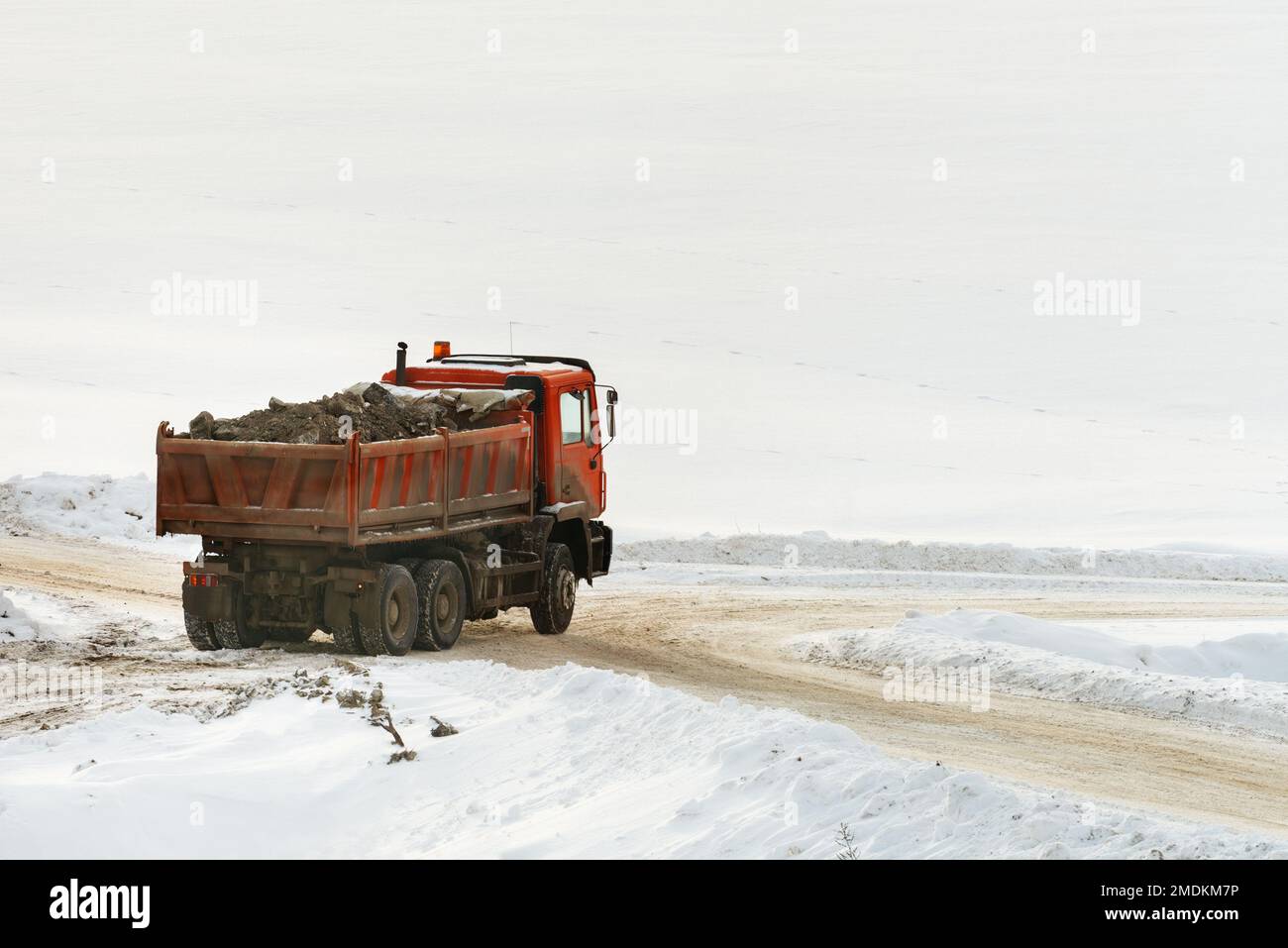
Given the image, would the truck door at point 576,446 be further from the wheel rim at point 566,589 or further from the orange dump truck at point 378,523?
the wheel rim at point 566,589

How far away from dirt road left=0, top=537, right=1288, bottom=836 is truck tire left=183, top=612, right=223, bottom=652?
1.15 ft

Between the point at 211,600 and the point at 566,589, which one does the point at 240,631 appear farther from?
the point at 566,589

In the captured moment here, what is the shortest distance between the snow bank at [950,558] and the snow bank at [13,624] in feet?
38.8

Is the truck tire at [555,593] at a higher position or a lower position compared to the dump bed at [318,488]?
lower

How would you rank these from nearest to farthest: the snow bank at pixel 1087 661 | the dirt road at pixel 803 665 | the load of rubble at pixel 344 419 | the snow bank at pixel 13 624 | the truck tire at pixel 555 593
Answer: the dirt road at pixel 803 665 → the snow bank at pixel 1087 661 → the load of rubble at pixel 344 419 → the snow bank at pixel 13 624 → the truck tire at pixel 555 593

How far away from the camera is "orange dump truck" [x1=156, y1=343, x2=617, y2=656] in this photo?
15.7m

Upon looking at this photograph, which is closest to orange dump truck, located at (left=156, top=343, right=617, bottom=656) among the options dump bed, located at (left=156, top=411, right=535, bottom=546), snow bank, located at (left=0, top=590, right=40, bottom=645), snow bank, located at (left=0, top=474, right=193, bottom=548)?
dump bed, located at (left=156, top=411, right=535, bottom=546)

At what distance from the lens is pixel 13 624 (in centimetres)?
1805

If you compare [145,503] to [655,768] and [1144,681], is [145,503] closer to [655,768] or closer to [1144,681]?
[1144,681]

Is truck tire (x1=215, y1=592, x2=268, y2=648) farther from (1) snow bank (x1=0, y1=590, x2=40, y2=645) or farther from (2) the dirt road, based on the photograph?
(1) snow bank (x1=0, y1=590, x2=40, y2=645)

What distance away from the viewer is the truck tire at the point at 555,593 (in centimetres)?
1912

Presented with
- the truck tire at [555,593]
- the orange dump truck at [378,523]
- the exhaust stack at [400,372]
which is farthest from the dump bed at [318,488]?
the truck tire at [555,593]

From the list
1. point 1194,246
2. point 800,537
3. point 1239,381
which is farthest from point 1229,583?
point 1194,246

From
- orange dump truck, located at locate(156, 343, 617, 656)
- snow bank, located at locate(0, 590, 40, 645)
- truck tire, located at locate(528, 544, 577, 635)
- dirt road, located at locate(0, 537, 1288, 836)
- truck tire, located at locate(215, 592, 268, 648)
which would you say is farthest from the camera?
truck tire, located at locate(528, 544, 577, 635)
